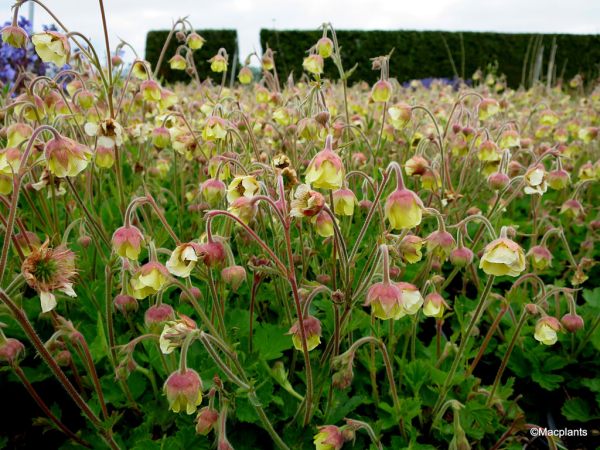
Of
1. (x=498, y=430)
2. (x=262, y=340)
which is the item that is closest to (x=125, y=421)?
(x=262, y=340)

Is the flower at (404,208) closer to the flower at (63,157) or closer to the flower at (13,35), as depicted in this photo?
the flower at (63,157)

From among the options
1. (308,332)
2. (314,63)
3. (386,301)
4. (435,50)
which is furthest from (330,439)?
(435,50)

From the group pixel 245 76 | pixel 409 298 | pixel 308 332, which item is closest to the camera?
pixel 409 298

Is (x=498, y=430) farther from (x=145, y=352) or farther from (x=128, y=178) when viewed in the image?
(x=128, y=178)

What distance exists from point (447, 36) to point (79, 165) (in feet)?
53.5

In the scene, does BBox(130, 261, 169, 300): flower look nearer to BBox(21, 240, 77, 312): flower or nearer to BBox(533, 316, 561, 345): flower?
BBox(21, 240, 77, 312): flower

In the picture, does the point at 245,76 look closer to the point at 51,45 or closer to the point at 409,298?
the point at 51,45

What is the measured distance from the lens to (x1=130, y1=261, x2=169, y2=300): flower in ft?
4.11

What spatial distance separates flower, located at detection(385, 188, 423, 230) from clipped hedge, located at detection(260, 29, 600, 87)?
14226 millimetres

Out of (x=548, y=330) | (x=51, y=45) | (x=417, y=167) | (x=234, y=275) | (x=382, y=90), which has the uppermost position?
(x=51, y=45)

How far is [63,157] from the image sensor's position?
1.25 meters

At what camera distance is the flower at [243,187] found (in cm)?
127

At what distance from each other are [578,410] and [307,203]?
5.36 ft

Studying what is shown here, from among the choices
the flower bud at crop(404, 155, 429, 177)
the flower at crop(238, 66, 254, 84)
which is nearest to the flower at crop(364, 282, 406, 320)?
the flower bud at crop(404, 155, 429, 177)
